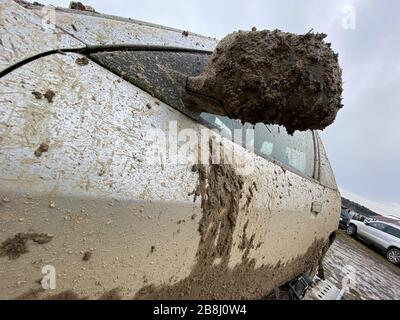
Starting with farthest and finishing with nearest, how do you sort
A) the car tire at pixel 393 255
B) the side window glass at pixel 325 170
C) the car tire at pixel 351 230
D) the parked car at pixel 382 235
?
1. the car tire at pixel 351 230
2. the parked car at pixel 382 235
3. the car tire at pixel 393 255
4. the side window glass at pixel 325 170

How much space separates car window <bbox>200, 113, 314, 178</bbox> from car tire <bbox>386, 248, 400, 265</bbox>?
1065 cm

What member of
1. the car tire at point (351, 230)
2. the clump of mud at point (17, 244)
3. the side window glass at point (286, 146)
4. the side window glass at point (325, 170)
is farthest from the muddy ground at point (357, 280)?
the car tire at point (351, 230)

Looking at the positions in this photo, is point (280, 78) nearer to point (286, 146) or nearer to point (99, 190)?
point (99, 190)

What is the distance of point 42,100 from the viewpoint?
66cm

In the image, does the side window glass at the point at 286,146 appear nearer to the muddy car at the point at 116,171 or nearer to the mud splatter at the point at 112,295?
the muddy car at the point at 116,171

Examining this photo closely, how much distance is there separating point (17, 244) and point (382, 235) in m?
13.3

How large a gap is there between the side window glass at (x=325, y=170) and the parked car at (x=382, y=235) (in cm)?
1031

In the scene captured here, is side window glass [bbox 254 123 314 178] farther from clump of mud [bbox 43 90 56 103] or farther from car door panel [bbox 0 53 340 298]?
clump of mud [bbox 43 90 56 103]

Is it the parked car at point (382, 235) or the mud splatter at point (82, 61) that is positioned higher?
the mud splatter at point (82, 61)

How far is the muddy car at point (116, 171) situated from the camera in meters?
0.62

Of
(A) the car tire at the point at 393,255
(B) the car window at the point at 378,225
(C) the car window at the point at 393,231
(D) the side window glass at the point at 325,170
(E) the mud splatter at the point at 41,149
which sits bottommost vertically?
(A) the car tire at the point at 393,255

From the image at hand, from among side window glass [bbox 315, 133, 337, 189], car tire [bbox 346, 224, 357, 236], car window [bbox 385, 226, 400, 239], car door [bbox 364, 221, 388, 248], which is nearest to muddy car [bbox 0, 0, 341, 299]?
side window glass [bbox 315, 133, 337, 189]

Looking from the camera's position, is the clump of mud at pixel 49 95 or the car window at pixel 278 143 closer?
the clump of mud at pixel 49 95

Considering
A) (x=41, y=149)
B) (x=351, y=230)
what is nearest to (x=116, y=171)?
(x=41, y=149)
